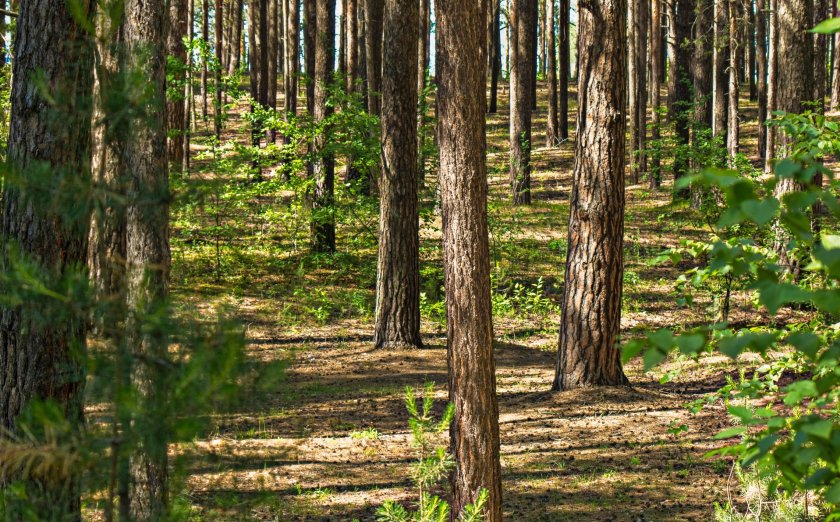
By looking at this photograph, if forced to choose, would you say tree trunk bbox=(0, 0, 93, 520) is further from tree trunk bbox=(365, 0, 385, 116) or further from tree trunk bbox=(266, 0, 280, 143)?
tree trunk bbox=(266, 0, 280, 143)

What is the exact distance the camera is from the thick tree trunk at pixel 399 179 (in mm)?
11750

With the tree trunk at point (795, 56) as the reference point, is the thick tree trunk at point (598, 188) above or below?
below

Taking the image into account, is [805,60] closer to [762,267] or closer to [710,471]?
[710,471]

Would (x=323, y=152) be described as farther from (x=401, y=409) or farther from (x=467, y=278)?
(x=467, y=278)

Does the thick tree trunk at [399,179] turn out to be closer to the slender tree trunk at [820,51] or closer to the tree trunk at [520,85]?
the tree trunk at [520,85]

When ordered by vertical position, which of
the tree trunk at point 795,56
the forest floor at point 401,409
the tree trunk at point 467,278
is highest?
the tree trunk at point 795,56

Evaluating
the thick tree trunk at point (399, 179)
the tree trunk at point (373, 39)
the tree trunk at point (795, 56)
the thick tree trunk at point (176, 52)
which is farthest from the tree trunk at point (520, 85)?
the thick tree trunk at point (399, 179)

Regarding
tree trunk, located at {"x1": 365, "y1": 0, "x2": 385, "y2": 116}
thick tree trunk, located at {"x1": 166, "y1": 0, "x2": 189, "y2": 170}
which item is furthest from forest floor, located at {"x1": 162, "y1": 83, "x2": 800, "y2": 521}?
tree trunk, located at {"x1": 365, "y1": 0, "x2": 385, "y2": 116}

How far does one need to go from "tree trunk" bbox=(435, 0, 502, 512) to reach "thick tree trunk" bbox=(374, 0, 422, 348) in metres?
5.96

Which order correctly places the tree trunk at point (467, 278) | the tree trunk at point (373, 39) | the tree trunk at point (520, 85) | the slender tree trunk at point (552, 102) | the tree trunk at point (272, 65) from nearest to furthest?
the tree trunk at point (467, 278)
the tree trunk at point (373, 39)
the tree trunk at point (520, 85)
the tree trunk at point (272, 65)
the slender tree trunk at point (552, 102)

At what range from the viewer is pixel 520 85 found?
2222 cm

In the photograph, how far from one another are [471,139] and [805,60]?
366 inches

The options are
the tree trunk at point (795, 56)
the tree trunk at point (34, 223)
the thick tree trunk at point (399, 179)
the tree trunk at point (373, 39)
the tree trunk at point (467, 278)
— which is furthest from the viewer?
the tree trunk at point (373, 39)

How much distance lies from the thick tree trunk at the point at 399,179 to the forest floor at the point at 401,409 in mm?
742
